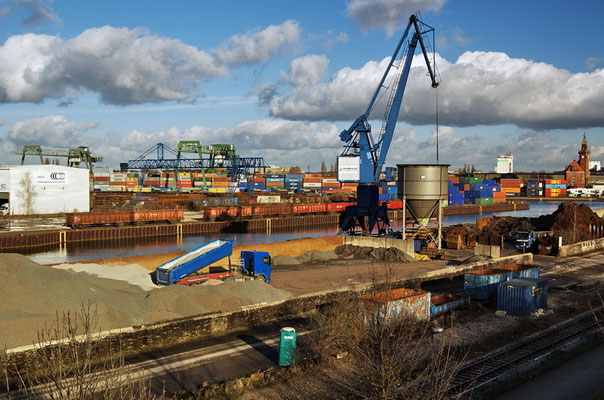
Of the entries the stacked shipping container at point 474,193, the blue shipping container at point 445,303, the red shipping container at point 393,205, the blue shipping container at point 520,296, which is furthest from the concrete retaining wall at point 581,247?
the stacked shipping container at point 474,193

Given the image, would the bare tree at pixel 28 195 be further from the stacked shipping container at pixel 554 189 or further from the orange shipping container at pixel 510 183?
the stacked shipping container at pixel 554 189

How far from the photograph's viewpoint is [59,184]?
67000 mm

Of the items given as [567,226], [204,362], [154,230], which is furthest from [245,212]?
[204,362]

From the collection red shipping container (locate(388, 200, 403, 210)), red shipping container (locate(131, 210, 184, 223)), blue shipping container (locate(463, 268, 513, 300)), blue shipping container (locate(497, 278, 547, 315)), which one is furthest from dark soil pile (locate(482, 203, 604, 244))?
red shipping container (locate(388, 200, 403, 210))

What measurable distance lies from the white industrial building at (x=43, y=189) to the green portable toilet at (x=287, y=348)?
59464 millimetres

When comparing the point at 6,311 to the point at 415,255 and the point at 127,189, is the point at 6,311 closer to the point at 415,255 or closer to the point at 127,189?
the point at 415,255

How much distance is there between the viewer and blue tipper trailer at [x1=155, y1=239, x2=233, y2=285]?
23062 mm

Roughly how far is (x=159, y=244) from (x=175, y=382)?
42.7 meters

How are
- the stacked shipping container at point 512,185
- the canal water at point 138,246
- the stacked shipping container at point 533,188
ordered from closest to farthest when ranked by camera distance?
the canal water at point 138,246, the stacked shipping container at point 533,188, the stacked shipping container at point 512,185

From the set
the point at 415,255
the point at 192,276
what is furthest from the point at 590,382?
the point at 415,255

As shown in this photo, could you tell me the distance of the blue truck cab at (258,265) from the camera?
2572 cm

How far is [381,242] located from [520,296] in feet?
58.4

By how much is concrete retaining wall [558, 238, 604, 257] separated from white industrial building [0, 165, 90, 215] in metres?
58.3

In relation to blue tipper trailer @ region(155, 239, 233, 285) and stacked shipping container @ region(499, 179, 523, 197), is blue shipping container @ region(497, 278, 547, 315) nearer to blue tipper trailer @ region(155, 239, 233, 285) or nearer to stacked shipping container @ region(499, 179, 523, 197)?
blue tipper trailer @ region(155, 239, 233, 285)
